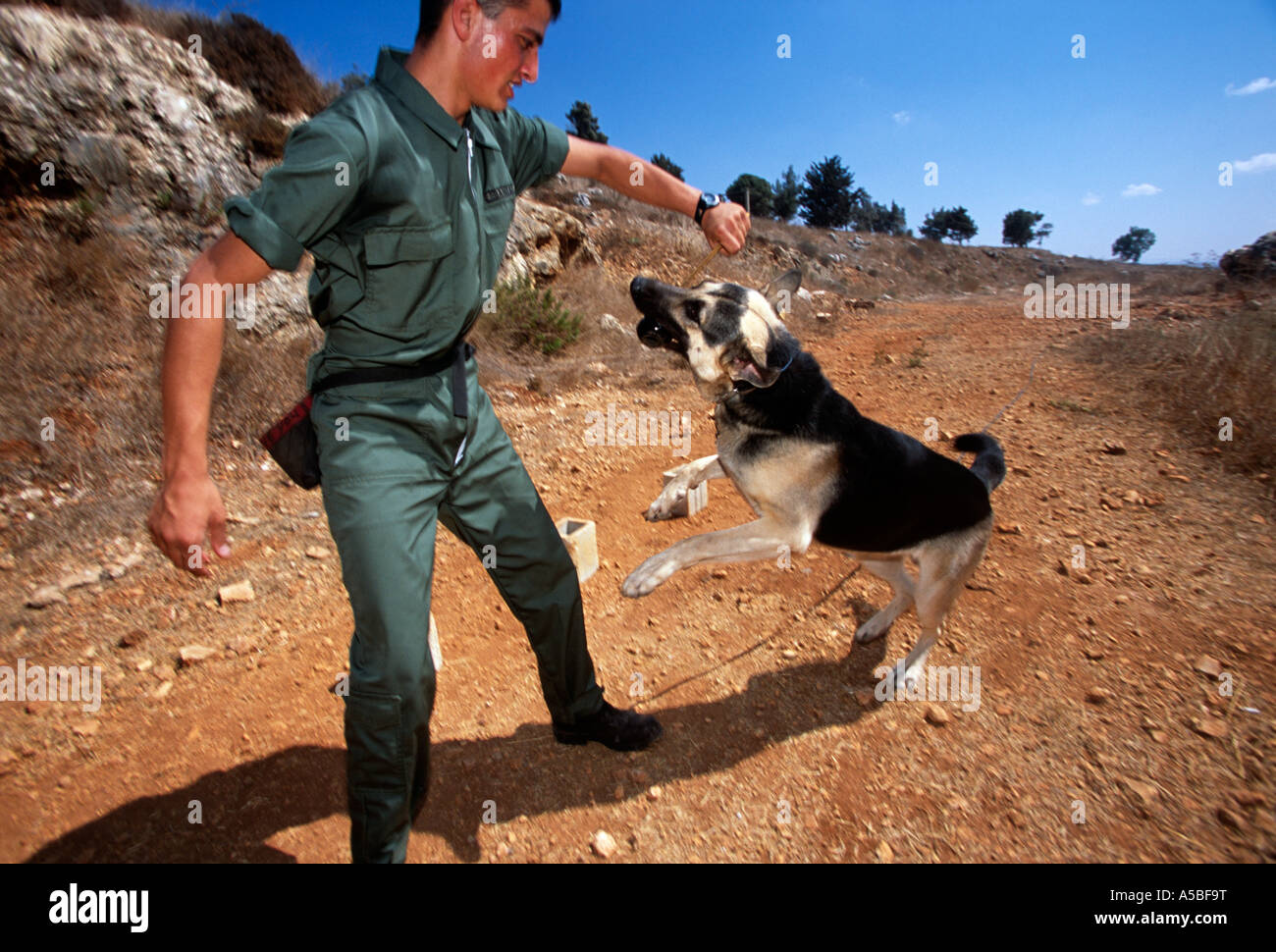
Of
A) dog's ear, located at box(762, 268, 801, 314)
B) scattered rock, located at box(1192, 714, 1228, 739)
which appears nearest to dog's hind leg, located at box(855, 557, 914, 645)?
scattered rock, located at box(1192, 714, 1228, 739)

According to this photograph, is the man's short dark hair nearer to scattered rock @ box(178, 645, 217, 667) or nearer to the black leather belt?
the black leather belt

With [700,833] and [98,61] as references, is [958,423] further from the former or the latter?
[98,61]

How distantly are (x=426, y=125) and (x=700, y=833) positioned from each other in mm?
3035

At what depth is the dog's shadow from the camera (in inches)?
100.0

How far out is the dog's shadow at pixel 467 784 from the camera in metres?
2.54

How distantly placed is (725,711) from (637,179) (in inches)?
113

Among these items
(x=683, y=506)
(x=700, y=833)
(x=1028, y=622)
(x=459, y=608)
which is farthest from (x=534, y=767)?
(x=1028, y=622)

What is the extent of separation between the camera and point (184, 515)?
1612mm

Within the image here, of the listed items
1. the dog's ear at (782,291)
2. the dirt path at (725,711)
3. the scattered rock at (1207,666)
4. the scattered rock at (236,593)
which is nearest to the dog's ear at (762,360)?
the dog's ear at (782,291)

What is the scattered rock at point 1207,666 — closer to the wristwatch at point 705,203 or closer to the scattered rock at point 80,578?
the wristwatch at point 705,203

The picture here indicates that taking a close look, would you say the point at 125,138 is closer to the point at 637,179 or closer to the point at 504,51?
the point at 637,179

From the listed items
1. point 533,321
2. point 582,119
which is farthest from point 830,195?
point 533,321

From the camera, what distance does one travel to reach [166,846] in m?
2.52

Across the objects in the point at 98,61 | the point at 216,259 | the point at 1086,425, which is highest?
the point at 98,61
